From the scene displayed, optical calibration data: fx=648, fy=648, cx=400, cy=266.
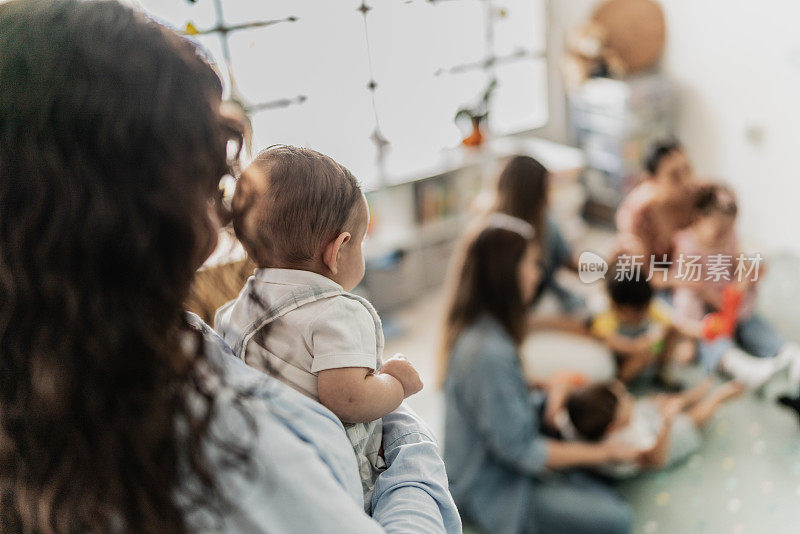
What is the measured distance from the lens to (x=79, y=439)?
38cm

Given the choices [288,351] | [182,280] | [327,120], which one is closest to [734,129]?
[288,351]

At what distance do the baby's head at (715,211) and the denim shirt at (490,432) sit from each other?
0.44m

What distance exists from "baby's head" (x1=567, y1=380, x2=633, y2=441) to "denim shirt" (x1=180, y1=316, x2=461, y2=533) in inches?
37.5

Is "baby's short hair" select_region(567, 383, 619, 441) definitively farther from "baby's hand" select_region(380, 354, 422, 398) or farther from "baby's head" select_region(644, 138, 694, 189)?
"baby's hand" select_region(380, 354, 422, 398)

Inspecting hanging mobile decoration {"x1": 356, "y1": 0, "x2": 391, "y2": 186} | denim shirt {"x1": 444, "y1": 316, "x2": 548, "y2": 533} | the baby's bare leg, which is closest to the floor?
the baby's bare leg

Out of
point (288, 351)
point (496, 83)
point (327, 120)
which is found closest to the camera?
point (288, 351)

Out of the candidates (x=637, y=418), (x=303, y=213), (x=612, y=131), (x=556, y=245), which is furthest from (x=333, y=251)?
(x=612, y=131)

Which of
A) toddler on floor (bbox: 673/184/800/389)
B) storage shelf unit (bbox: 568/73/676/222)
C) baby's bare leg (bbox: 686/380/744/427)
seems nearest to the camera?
toddler on floor (bbox: 673/184/800/389)

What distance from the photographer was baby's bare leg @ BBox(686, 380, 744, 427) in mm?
1084

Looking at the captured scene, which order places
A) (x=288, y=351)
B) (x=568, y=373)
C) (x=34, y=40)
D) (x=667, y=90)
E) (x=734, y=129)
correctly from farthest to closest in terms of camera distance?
(x=667, y=90) → (x=568, y=373) → (x=734, y=129) → (x=288, y=351) → (x=34, y=40)

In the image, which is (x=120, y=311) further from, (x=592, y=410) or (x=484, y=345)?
(x=592, y=410)

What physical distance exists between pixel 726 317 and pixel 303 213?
659mm

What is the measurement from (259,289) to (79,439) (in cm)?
21

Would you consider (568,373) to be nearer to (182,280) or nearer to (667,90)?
(667,90)
